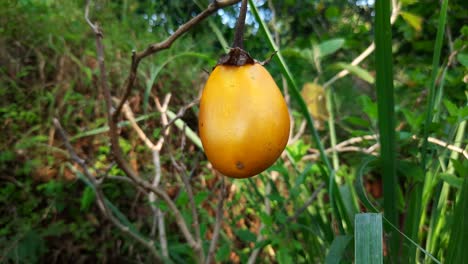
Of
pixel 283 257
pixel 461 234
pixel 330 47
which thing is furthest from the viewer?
pixel 330 47

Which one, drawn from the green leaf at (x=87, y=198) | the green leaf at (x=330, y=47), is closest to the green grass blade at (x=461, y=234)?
the green leaf at (x=330, y=47)

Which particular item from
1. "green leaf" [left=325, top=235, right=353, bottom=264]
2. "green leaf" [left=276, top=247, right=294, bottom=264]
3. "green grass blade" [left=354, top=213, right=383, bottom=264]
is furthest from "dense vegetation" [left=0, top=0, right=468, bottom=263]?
"green grass blade" [left=354, top=213, right=383, bottom=264]

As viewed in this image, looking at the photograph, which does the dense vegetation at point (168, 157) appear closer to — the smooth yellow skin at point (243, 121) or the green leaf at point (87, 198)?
the green leaf at point (87, 198)

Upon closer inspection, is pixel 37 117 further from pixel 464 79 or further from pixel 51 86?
pixel 464 79

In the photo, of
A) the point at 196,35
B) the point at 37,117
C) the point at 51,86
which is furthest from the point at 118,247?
the point at 196,35

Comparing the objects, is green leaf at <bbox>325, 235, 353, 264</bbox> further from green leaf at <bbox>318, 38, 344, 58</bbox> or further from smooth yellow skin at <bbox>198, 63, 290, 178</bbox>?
green leaf at <bbox>318, 38, 344, 58</bbox>

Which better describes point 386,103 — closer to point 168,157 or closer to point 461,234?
point 461,234

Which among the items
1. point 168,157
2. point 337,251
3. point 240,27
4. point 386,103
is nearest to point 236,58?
point 240,27
